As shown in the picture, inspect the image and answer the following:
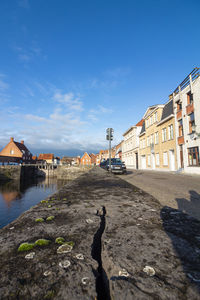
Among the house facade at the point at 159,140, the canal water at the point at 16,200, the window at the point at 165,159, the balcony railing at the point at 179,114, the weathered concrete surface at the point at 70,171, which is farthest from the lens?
the weathered concrete surface at the point at 70,171

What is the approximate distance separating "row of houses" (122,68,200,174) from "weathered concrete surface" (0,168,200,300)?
1558 centimetres

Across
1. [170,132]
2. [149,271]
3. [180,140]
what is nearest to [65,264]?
[149,271]

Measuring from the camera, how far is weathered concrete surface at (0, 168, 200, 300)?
63 cm

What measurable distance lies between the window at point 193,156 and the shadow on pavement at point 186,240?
1521 cm

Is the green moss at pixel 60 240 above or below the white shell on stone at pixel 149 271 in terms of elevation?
above

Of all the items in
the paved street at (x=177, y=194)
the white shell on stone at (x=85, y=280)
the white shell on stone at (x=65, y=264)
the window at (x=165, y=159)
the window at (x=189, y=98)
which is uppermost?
the window at (x=189, y=98)

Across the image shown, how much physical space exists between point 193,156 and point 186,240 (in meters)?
16.4

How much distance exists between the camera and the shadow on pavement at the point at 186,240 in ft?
2.57

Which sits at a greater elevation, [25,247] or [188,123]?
[188,123]

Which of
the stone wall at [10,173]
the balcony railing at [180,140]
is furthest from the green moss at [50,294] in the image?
the stone wall at [10,173]

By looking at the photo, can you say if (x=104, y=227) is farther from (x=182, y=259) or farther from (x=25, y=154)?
(x=25, y=154)

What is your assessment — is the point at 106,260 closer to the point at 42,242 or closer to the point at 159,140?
the point at 42,242

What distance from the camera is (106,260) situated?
0.88m

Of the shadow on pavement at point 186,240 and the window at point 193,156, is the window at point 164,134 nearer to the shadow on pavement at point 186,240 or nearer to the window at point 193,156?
the window at point 193,156
